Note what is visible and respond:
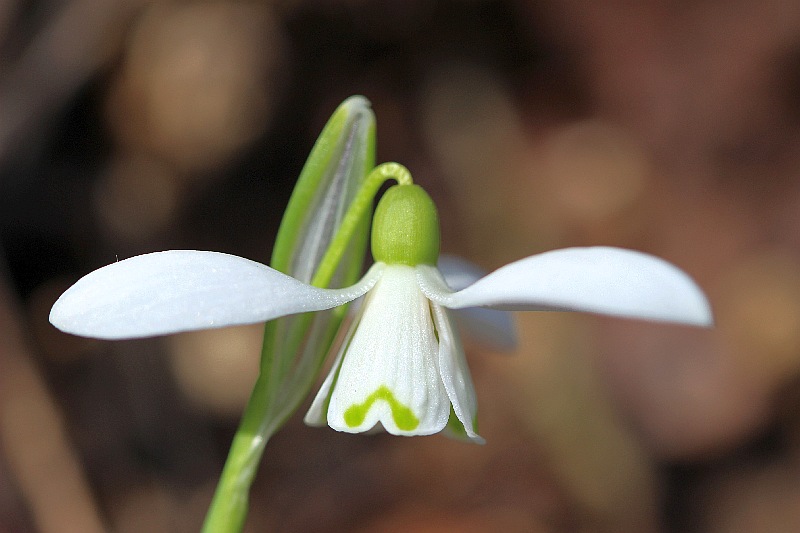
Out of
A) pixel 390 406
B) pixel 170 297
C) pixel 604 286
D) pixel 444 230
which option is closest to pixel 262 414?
pixel 390 406

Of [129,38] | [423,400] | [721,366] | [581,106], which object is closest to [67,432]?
[129,38]

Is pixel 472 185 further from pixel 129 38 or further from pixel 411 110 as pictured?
pixel 129 38

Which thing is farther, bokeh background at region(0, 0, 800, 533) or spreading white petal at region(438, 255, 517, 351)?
bokeh background at region(0, 0, 800, 533)

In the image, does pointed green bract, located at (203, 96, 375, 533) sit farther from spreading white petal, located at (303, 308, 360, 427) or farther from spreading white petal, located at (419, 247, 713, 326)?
spreading white petal, located at (419, 247, 713, 326)

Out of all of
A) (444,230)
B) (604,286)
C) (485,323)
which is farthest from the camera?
(444,230)

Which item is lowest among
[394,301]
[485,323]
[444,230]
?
[444,230]

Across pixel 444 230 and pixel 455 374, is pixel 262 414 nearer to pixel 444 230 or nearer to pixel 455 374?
pixel 455 374

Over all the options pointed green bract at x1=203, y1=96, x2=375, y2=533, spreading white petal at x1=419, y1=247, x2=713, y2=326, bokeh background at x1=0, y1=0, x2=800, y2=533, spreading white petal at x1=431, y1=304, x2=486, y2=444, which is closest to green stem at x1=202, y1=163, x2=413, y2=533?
pointed green bract at x1=203, y1=96, x2=375, y2=533
